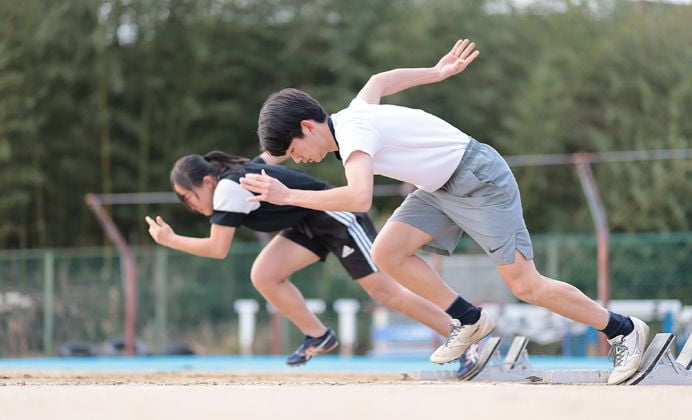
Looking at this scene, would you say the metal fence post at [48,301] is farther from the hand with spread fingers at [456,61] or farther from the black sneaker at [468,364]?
the hand with spread fingers at [456,61]

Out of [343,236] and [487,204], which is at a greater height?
[487,204]

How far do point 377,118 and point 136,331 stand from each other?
938 centimetres

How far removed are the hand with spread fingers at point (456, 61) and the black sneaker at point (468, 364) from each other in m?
1.20

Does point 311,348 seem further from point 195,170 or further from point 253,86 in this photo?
point 253,86

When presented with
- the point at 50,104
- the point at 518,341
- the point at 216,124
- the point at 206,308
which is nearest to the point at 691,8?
the point at 216,124

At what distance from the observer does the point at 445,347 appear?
4738mm

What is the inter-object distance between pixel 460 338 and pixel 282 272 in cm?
124

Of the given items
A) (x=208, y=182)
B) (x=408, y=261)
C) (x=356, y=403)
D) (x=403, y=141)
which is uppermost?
(x=403, y=141)

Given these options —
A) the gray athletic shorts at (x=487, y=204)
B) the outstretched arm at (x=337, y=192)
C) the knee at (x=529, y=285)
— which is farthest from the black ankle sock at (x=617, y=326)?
the outstretched arm at (x=337, y=192)

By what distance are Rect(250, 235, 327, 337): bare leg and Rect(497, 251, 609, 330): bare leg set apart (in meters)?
1.51

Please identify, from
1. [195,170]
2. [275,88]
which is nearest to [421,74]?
[195,170]

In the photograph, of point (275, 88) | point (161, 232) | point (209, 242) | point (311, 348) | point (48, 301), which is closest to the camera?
point (161, 232)

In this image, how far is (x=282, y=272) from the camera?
18.6 feet

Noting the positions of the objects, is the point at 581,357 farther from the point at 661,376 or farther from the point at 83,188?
the point at 83,188
